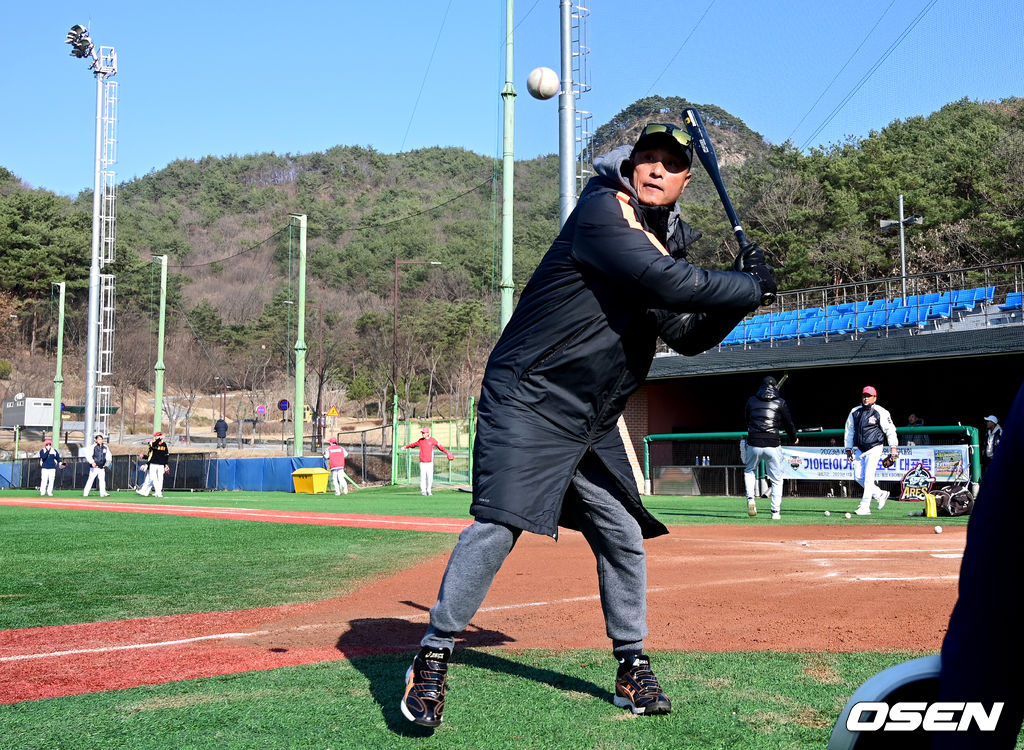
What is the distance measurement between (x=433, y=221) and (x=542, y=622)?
79.5 m

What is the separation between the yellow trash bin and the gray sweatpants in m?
28.4

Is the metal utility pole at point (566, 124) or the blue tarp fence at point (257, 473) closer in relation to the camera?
the metal utility pole at point (566, 124)

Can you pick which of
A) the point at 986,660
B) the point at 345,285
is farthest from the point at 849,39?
the point at 345,285

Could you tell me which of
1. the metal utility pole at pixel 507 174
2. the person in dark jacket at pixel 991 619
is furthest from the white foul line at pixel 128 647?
the metal utility pole at pixel 507 174

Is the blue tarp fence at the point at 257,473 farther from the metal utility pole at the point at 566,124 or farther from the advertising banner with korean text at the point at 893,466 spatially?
the metal utility pole at the point at 566,124

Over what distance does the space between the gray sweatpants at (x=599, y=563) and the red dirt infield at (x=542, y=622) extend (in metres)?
0.87

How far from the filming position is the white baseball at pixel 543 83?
66.3 feet

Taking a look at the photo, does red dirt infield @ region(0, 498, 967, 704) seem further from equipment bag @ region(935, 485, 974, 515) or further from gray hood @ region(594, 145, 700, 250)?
equipment bag @ region(935, 485, 974, 515)

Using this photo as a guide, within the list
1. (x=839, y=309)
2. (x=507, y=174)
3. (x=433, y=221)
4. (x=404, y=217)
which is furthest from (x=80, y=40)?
(x=404, y=217)

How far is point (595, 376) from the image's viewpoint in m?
3.26

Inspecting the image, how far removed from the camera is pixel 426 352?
2835 inches

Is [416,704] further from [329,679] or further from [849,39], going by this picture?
[849,39]

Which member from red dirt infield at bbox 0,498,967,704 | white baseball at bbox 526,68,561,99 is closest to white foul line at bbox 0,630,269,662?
red dirt infield at bbox 0,498,967,704

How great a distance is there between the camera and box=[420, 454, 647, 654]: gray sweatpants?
321 cm
